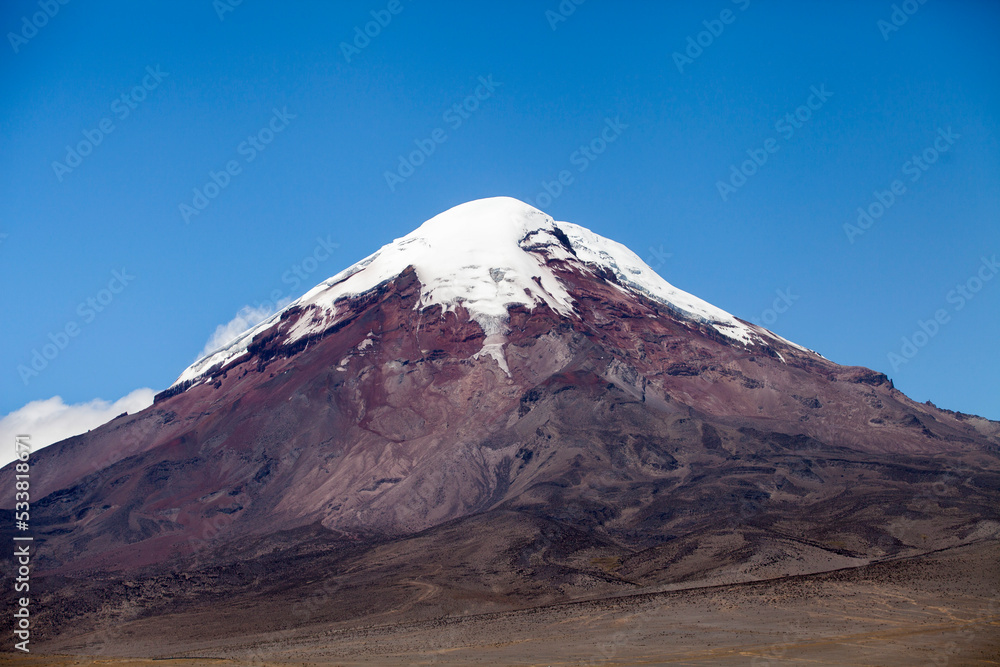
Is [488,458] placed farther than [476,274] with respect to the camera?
No

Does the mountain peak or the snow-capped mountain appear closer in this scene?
the snow-capped mountain

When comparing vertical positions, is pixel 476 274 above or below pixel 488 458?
above

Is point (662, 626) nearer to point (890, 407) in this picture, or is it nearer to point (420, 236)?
point (890, 407)

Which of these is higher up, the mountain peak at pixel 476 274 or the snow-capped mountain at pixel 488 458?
the mountain peak at pixel 476 274

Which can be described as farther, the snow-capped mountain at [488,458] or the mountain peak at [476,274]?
the mountain peak at [476,274]

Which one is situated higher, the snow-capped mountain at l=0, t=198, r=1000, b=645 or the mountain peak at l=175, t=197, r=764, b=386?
the mountain peak at l=175, t=197, r=764, b=386

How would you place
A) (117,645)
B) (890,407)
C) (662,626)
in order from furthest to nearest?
1. (890,407)
2. (117,645)
3. (662,626)

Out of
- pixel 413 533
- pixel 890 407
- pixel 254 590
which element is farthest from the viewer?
pixel 890 407

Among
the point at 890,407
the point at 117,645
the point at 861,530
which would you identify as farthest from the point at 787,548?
the point at 890,407
